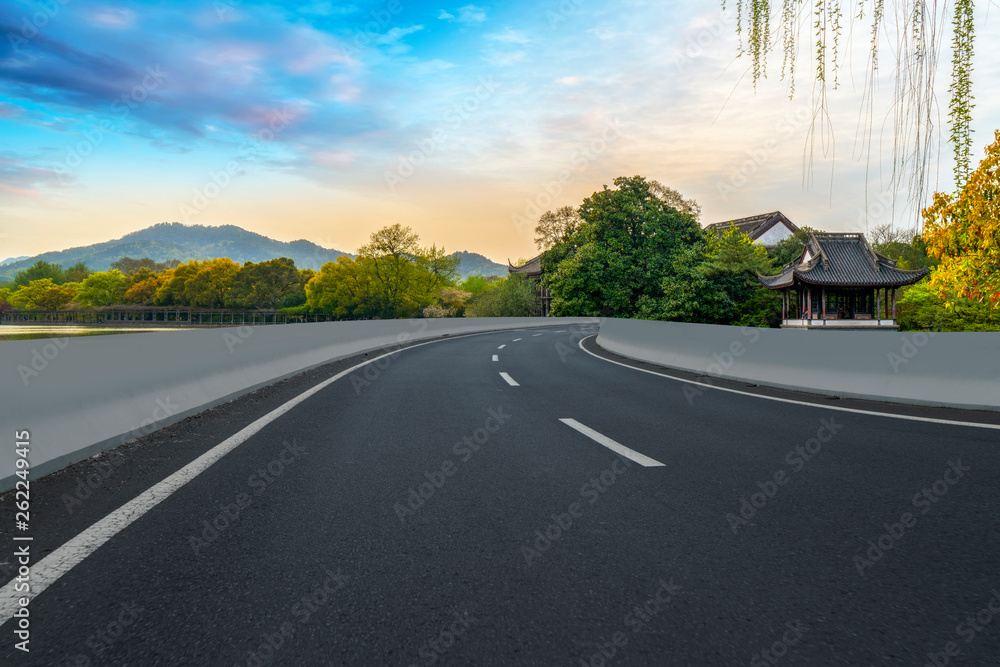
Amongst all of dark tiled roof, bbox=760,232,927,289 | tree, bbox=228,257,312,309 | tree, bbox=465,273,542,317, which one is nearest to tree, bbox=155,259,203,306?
tree, bbox=228,257,312,309

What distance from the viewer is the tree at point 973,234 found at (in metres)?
14.8

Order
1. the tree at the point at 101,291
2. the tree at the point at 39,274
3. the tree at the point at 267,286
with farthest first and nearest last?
1. the tree at the point at 39,274
2. the tree at the point at 101,291
3. the tree at the point at 267,286

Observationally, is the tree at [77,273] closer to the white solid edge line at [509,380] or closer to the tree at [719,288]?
the tree at [719,288]

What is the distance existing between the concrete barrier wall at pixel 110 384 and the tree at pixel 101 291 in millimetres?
152856

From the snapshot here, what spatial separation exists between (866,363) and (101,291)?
17040 cm

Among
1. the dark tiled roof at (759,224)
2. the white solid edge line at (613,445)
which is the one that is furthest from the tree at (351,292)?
the white solid edge line at (613,445)

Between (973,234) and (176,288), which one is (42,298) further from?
(973,234)

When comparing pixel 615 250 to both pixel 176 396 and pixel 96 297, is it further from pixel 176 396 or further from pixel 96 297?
pixel 96 297

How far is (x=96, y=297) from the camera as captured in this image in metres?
143

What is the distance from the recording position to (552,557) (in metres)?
3.25

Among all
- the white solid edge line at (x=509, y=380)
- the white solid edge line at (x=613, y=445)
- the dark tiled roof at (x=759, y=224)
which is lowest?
Answer: the white solid edge line at (x=509, y=380)

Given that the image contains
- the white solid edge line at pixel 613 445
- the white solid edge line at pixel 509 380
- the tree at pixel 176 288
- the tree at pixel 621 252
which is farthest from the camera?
the tree at pixel 176 288

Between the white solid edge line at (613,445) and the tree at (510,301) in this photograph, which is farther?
the tree at (510,301)

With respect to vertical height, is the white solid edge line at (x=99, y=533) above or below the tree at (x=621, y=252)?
below
